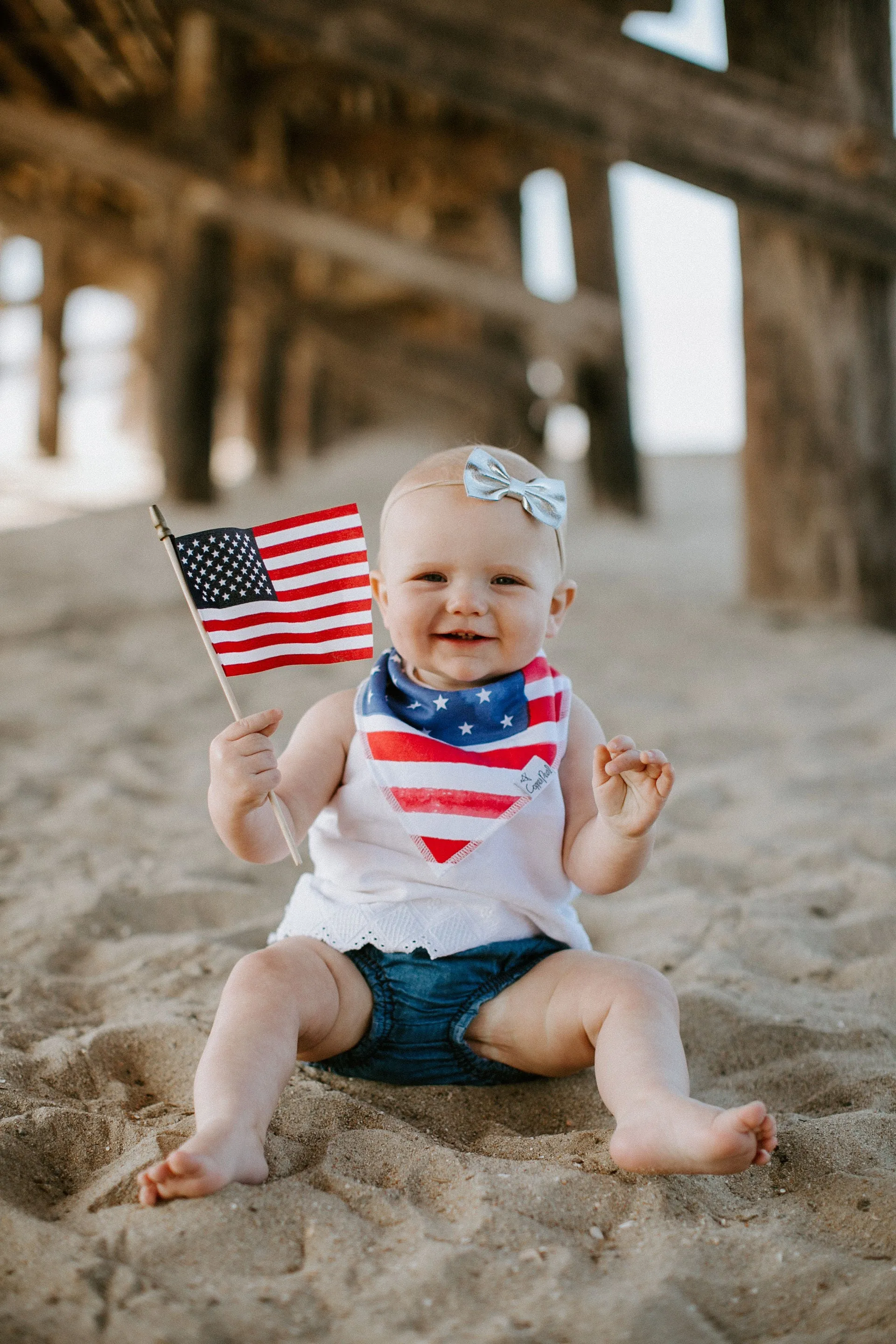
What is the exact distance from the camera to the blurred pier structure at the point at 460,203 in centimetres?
344

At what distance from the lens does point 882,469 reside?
4359 millimetres

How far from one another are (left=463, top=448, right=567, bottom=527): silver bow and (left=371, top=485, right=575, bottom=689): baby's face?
2cm

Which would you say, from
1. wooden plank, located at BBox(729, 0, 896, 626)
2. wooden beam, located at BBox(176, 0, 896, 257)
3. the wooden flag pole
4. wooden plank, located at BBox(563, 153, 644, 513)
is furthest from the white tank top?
wooden plank, located at BBox(563, 153, 644, 513)

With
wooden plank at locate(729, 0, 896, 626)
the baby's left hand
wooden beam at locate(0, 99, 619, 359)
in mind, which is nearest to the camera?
the baby's left hand

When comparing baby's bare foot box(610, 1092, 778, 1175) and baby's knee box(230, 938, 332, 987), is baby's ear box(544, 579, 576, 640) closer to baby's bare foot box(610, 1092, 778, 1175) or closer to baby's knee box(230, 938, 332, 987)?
baby's knee box(230, 938, 332, 987)

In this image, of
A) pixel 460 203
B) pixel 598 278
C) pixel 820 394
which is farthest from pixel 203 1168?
pixel 460 203

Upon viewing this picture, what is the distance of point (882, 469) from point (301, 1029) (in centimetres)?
371

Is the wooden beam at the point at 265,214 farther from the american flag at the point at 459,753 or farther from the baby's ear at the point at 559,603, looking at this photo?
the american flag at the point at 459,753

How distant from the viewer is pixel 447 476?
5.31 ft

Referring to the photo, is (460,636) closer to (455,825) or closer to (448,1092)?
(455,825)

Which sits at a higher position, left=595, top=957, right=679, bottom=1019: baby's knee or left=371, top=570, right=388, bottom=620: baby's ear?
left=371, top=570, right=388, bottom=620: baby's ear

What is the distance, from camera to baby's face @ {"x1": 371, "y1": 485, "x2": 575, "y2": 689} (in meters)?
1.58

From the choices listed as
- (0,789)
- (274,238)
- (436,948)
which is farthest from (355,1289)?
(274,238)

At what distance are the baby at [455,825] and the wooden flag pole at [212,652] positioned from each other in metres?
0.02
